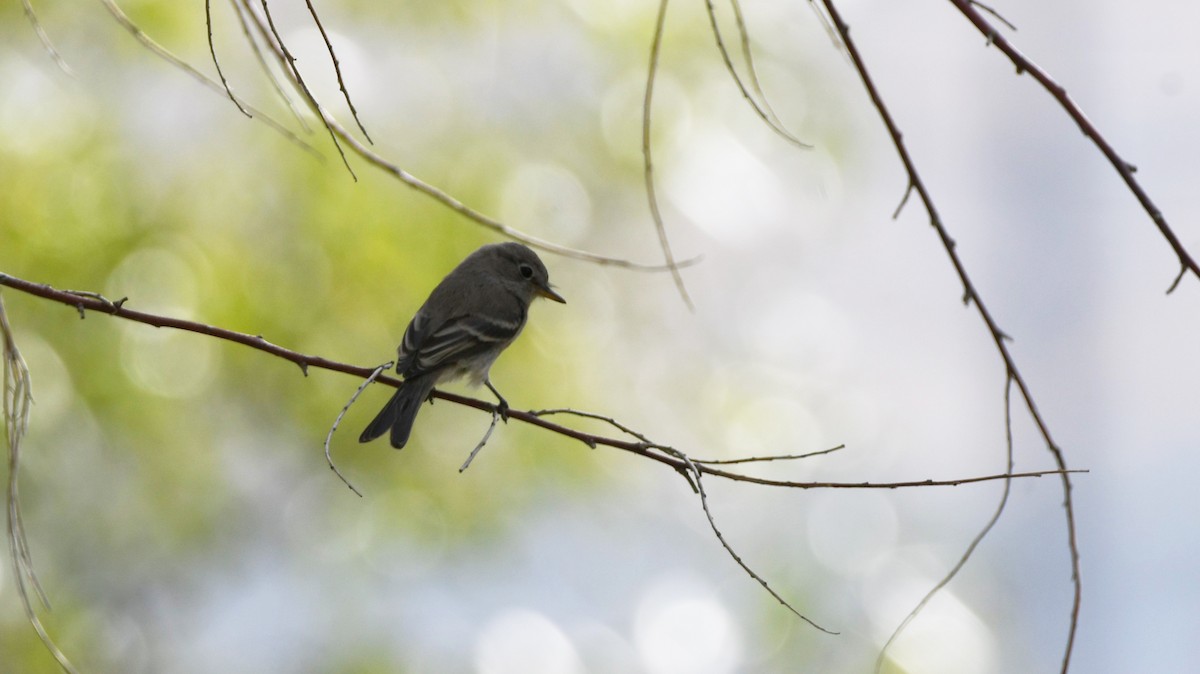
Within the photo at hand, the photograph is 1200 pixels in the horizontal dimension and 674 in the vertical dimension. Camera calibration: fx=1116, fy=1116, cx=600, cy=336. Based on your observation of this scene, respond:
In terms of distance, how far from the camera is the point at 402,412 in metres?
2.15

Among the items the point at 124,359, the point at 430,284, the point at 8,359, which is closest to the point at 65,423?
the point at 124,359

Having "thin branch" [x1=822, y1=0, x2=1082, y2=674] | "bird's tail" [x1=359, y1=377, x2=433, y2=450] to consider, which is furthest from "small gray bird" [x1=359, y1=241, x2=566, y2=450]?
"thin branch" [x1=822, y1=0, x2=1082, y2=674]

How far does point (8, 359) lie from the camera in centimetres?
128

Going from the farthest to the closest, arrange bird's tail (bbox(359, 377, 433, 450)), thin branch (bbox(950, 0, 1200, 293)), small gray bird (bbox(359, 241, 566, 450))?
1. small gray bird (bbox(359, 241, 566, 450))
2. bird's tail (bbox(359, 377, 433, 450))
3. thin branch (bbox(950, 0, 1200, 293))

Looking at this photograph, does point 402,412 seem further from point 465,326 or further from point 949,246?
point 949,246

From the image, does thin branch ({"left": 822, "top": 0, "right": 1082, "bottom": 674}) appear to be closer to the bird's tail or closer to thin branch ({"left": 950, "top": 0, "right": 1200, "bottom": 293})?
thin branch ({"left": 950, "top": 0, "right": 1200, "bottom": 293})

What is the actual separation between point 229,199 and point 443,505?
1.65 m

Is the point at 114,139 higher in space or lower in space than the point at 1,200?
higher

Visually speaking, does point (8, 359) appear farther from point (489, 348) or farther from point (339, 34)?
point (339, 34)

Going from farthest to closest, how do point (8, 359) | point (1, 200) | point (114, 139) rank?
point (114, 139) < point (1, 200) < point (8, 359)

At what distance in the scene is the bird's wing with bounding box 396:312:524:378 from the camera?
7.40 feet

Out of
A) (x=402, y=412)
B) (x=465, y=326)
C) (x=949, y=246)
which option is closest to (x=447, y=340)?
(x=465, y=326)

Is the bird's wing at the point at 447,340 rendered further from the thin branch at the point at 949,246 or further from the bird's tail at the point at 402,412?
the thin branch at the point at 949,246

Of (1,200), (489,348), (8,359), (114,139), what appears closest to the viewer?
(8,359)
